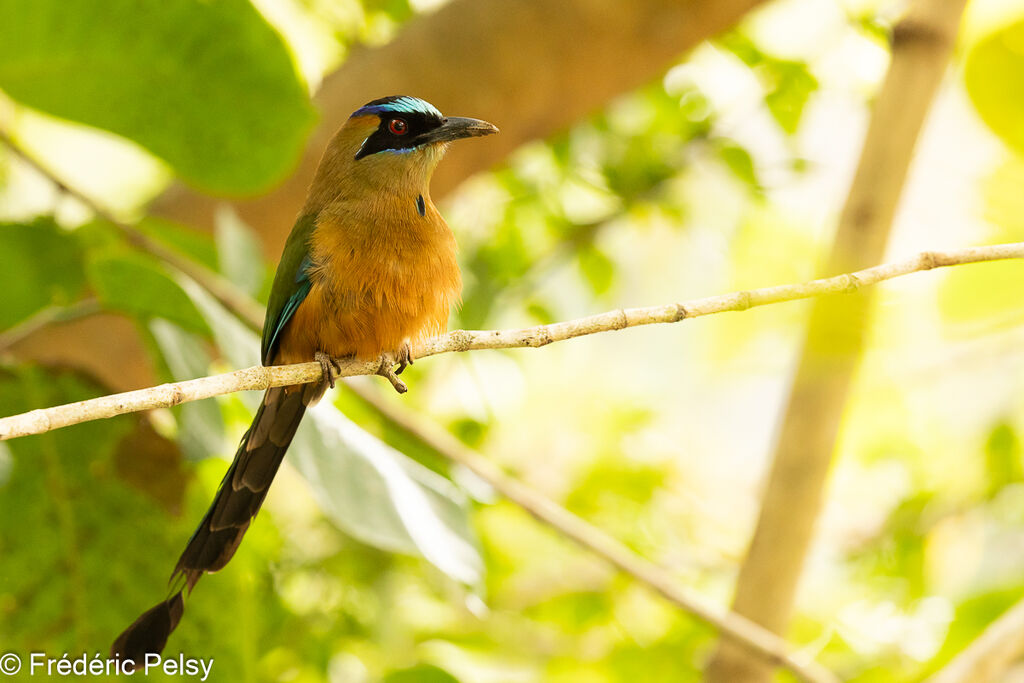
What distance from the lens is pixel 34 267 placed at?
2.21m

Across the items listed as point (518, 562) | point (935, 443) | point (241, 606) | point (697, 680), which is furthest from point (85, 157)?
point (935, 443)

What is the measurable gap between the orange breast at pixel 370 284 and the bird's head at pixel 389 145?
0.07 metres

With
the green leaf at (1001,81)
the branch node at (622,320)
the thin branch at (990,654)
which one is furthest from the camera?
the thin branch at (990,654)

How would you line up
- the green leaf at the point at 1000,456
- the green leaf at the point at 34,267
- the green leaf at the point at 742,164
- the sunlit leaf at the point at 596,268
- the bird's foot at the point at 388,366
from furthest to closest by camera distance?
the sunlit leaf at the point at 596,268
the green leaf at the point at 742,164
the green leaf at the point at 1000,456
the green leaf at the point at 34,267
the bird's foot at the point at 388,366

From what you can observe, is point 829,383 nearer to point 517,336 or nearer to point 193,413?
point 517,336

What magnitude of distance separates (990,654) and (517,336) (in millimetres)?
1366

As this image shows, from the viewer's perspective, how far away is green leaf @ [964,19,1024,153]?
3.00ft

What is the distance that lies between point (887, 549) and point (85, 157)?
12.0 feet

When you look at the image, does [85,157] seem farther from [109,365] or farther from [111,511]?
[111,511]

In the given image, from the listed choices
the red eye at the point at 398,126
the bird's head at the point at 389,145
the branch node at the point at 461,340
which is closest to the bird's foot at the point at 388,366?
the branch node at the point at 461,340

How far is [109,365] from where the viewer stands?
2633 millimetres

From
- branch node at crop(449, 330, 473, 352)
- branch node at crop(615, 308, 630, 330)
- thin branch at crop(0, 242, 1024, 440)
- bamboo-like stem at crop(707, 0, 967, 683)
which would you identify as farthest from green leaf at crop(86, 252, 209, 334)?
bamboo-like stem at crop(707, 0, 967, 683)

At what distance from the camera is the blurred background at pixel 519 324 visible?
1946mm

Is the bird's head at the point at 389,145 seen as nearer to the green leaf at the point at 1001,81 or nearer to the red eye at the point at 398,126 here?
the red eye at the point at 398,126
